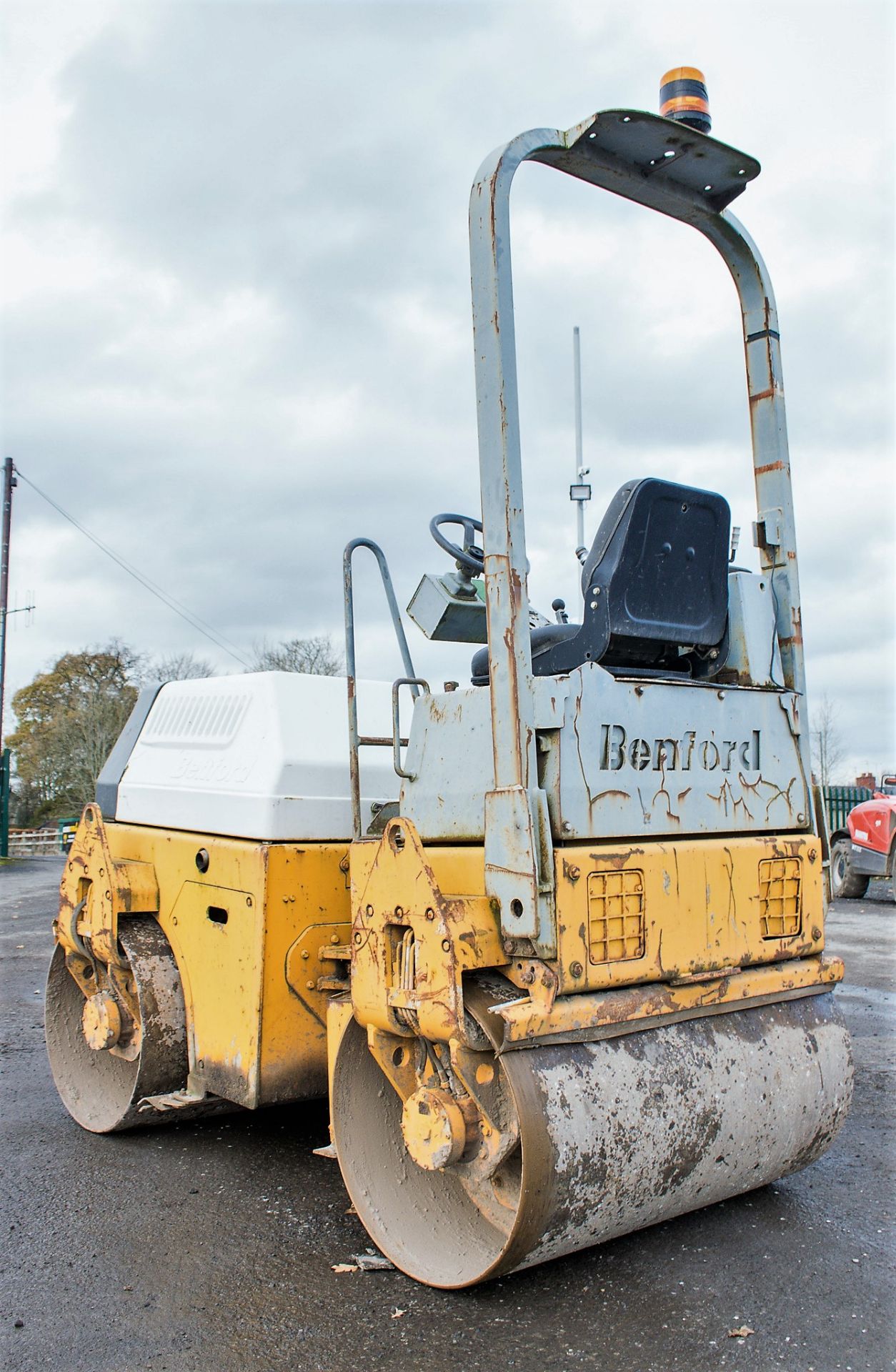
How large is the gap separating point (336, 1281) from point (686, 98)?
3.39 meters

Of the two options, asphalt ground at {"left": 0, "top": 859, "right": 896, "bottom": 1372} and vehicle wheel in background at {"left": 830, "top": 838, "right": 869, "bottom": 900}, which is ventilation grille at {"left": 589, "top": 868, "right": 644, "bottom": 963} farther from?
vehicle wheel in background at {"left": 830, "top": 838, "right": 869, "bottom": 900}

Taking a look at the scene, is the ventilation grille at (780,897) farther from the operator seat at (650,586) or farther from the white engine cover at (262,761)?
the white engine cover at (262,761)

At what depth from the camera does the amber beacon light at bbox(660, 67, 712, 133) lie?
314cm

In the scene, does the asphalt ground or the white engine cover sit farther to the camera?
the white engine cover

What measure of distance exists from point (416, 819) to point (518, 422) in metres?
1.15

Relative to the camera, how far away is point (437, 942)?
2727 mm

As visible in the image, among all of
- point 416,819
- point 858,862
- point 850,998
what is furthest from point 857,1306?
point 858,862

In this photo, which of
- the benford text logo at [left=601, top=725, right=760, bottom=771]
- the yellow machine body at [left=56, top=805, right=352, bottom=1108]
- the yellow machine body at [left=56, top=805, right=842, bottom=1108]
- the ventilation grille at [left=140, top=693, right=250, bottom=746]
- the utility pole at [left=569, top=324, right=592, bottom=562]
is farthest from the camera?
the utility pole at [left=569, top=324, right=592, bottom=562]

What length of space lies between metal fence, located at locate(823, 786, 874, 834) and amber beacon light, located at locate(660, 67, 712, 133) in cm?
1529

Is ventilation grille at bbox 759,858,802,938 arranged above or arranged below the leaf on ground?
above

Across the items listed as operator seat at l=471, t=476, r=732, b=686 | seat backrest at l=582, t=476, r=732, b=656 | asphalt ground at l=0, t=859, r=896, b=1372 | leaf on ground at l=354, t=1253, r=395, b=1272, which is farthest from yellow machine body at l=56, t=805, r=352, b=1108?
seat backrest at l=582, t=476, r=732, b=656

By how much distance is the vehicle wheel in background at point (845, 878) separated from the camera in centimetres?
1241

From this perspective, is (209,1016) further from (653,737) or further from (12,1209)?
(653,737)

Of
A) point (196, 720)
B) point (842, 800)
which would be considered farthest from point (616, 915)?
point (842, 800)
